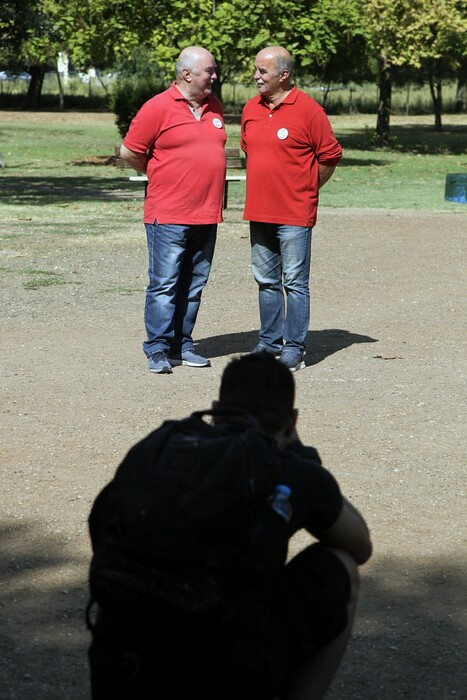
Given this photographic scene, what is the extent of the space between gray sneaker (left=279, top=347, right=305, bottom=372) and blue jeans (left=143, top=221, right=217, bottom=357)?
0.62 metres

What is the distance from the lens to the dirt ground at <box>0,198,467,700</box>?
364 centimetres

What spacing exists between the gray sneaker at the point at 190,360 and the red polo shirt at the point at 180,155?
886mm

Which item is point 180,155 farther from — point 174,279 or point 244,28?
point 244,28

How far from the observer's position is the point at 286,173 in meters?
7.44

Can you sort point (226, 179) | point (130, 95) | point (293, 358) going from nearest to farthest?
point (293, 358)
point (226, 179)
point (130, 95)

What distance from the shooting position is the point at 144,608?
7.70 ft

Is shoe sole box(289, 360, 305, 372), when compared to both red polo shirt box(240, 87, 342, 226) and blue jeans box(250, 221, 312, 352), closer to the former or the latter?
blue jeans box(250, 221, 312, 352)

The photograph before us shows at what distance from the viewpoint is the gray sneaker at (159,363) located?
7402 millimetres

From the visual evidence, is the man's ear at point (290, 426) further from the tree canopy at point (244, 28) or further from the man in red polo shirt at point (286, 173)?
the tree canopy at point (244, 28)

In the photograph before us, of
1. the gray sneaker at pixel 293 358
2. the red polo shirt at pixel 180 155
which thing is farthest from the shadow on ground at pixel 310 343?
the red polo shirt at pixel 180 155

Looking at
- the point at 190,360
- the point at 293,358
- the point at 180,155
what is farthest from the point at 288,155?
the point at 190,360

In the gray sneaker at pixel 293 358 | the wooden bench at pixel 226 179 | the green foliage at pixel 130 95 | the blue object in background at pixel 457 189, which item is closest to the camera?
the gray sneaker at pixel 293 358

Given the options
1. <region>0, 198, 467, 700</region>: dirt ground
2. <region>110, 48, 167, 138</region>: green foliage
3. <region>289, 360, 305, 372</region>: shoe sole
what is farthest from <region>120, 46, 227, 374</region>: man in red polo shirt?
<region>110, 48, 167, 138</region>: green foliage

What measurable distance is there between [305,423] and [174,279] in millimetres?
1582
